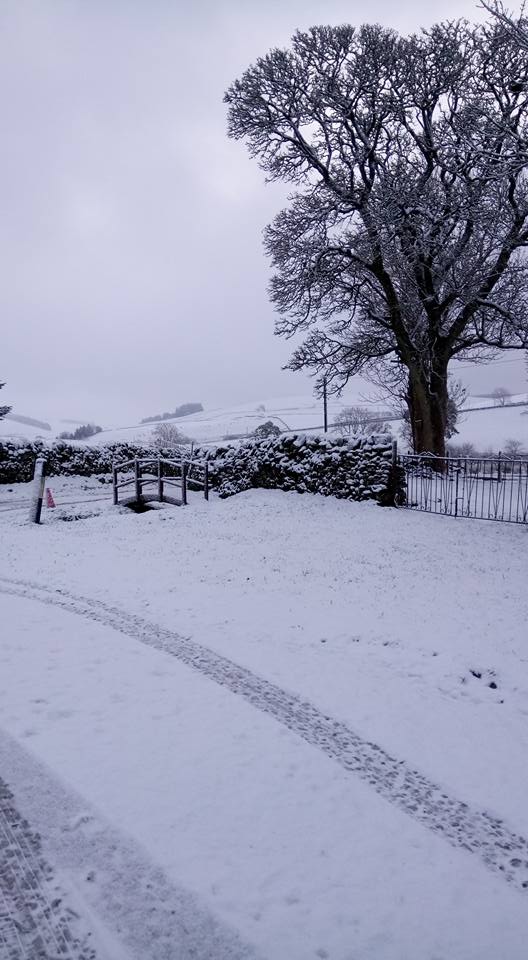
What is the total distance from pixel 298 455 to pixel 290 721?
37.8ft

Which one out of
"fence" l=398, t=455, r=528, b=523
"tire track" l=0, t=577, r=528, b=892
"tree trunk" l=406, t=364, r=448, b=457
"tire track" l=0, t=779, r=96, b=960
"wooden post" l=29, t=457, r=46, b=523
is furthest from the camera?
"tree trunk" l=406, t=364, r=448, b=457

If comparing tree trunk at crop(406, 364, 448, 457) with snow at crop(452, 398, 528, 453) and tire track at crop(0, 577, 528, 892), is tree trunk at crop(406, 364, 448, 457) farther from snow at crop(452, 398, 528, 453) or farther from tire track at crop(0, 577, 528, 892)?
snow at crop(452, 398, 528, 453)

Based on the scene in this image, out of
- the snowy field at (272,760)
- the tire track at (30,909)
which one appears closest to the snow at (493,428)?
the snowy field at (272,760)

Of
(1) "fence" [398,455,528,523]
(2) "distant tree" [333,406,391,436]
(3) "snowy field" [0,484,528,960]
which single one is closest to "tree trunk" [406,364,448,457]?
(1) "fence" [398,455,528,523]

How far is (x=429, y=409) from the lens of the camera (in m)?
19.9

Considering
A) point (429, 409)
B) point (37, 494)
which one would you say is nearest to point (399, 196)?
point (429, 409)

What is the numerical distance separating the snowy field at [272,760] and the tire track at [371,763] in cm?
2

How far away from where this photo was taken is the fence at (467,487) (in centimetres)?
1234

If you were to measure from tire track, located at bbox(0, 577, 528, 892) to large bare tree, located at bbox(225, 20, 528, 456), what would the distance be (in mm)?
14043

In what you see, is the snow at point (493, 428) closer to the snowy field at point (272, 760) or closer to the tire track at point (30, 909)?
the snowy field at point (272, 760)

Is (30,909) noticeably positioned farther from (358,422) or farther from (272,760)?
(358,422)

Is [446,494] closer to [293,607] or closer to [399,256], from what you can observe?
[293,607]

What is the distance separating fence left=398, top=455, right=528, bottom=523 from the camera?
12.3m

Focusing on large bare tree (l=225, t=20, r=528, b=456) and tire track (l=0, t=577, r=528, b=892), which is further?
large bare tree (l=225, t=20, r=528, b=456)
